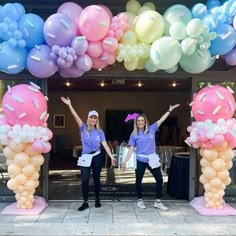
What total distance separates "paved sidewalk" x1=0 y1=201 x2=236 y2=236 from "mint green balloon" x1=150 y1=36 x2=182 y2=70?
2053mm

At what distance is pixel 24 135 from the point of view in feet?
14.0

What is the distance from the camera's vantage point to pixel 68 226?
13.2ft

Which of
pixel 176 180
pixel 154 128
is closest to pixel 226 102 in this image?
pixel 154 128

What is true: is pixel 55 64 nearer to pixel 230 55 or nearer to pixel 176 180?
pixel 230 55

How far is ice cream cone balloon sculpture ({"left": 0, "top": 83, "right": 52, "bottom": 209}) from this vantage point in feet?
14.0

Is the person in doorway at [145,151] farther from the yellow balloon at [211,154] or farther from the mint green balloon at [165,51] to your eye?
the mint green balloon at [165,51]

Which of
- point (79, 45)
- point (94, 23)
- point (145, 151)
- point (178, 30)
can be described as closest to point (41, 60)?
point (79, 45)

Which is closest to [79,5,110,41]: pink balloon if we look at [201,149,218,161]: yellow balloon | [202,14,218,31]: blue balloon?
[202,14,218,31]: blue balloon

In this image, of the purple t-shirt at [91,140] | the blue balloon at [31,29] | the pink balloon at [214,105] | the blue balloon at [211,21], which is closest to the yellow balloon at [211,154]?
the pink balloon at [214,105]

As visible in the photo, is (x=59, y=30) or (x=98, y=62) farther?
(x=98, y=62)

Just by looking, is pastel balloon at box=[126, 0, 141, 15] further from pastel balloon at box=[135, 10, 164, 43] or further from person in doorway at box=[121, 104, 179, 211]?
person in doorway at box=[121, 104, 179, 211]

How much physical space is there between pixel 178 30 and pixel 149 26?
0.37 metres

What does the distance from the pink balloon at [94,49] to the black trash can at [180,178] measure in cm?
230

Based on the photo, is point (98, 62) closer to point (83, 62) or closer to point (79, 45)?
point (83, 62)
